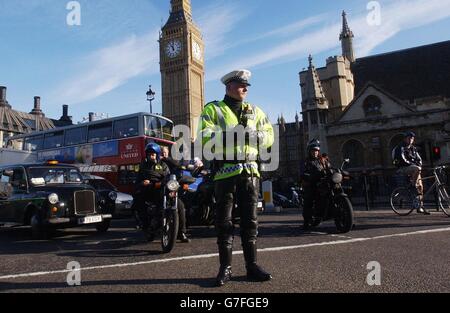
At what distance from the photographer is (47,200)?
7.42 meters

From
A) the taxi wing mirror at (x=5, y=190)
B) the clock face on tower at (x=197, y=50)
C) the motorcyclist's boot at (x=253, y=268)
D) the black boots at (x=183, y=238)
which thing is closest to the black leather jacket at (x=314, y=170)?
the black boots at (x=183, y=238)

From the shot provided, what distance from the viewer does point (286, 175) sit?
72.8m

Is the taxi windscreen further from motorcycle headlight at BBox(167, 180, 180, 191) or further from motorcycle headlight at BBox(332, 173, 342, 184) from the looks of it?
motorcycle headlight at BBox(332, 173, 342, 184)

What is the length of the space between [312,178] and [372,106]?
106 feet

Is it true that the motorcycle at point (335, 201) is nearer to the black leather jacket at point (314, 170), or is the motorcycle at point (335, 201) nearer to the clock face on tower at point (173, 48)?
the black leather jacket at point (314, 170)

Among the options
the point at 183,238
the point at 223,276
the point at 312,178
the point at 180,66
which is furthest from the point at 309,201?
the point at 180,66

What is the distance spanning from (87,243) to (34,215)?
5.98ft

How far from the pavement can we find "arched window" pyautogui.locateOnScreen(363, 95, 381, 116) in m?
31.2

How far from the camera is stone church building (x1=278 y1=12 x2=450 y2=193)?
33.5m

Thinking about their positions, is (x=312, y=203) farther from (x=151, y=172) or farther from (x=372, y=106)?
(x=372, y=106)

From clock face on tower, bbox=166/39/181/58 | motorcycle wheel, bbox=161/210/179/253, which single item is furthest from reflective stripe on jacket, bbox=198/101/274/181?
clock face on tower, bbox=166/39/181/58

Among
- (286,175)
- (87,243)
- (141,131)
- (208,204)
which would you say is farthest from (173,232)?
(286,175)
